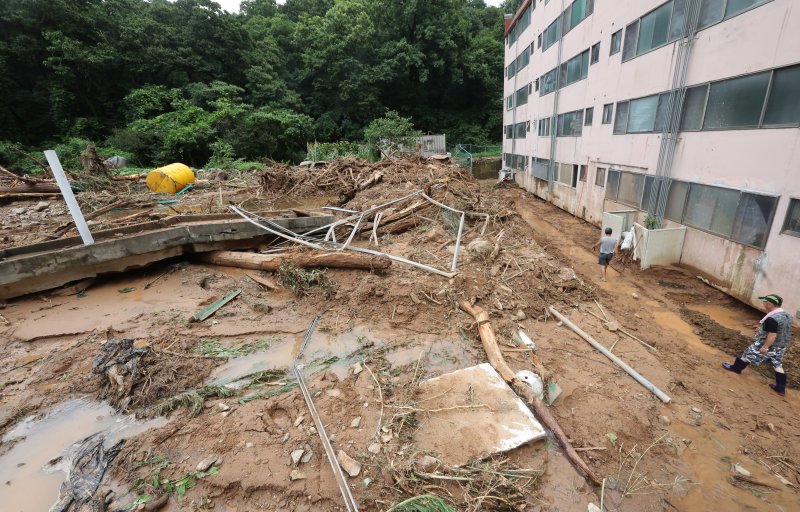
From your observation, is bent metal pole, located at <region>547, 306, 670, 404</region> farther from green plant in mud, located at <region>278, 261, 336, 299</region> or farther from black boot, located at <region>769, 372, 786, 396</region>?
green plant in mud, located at <region>278, 261, 336, 299</region>

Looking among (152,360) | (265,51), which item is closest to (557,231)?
(152,360)

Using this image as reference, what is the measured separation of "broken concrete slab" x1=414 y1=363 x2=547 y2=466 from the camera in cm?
358

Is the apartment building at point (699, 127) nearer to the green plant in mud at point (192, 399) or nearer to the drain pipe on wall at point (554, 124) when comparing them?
the drain pipe on wall at point (554, 124)

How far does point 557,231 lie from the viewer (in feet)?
47.6

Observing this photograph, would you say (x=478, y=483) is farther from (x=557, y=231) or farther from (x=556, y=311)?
(x=557, y=231)

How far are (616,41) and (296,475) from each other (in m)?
16.1

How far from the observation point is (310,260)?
7.38 meters

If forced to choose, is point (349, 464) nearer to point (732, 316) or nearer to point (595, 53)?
point (732, 316)

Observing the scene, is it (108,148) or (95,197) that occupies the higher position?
(108,148)

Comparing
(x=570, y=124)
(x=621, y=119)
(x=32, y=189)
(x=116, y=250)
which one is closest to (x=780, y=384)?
(x=621, y=119)

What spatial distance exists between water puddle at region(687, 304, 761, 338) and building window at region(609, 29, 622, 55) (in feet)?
31.7

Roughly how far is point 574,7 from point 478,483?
1969cm

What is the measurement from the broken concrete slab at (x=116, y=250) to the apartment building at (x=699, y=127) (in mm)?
10555

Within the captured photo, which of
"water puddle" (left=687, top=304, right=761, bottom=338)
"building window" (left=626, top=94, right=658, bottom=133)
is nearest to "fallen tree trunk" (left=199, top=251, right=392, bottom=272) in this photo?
"water puddle" (left=687, top=304, right=761, bottom=338)
